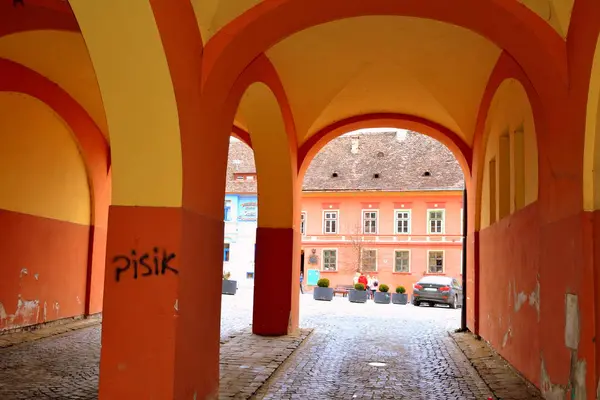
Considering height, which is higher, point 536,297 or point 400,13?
point 400,13

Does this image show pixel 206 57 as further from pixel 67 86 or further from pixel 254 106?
pixel 67 86

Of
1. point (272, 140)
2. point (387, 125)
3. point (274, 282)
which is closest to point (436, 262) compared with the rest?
point (387, 125)

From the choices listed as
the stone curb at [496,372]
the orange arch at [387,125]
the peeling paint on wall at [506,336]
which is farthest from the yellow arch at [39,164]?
the peeling paint on wall at [506,336]

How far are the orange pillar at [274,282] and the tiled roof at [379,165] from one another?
23.1 metres

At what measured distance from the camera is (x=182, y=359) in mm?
5117

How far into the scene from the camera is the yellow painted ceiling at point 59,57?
28.9ft

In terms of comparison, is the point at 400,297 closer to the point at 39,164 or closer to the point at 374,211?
the point at 374,211

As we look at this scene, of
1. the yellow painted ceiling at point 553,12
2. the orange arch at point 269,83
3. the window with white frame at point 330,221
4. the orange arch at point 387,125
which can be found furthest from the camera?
the window with white frame at point 330,221

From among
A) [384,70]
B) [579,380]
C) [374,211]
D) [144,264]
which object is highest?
[384,70]

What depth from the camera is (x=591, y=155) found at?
199 inches

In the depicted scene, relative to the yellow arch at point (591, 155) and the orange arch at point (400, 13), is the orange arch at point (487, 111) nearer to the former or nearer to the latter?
the orange arch at point (400, 13)

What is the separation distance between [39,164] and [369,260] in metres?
25.5

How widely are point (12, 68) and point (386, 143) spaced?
2797 cm

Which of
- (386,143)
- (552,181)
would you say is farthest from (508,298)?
(386,143)
